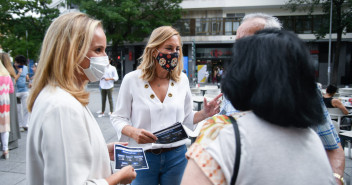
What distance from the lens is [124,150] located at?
1575 mm

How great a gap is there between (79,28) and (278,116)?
101 cm

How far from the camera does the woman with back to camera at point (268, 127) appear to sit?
0.80 metres

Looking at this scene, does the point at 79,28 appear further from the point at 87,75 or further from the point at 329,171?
the point at 329,171

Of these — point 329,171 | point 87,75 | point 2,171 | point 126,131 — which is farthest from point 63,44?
point 2,171

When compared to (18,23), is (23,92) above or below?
below

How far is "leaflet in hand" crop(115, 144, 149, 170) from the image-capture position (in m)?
1.52

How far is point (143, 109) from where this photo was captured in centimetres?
201

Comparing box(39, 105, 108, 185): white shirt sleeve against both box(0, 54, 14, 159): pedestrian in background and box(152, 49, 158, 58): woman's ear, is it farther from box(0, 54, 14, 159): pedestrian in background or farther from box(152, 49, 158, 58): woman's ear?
box(0, 54, 14, 159): pedestrian in background

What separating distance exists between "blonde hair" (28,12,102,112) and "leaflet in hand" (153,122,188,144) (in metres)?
0.74

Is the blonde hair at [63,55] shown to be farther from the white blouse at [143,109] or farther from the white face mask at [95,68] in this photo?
the white blouse at [143,109]

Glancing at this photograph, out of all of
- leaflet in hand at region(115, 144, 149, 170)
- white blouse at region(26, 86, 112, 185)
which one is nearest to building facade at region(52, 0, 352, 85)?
leaflet in hand at region(115, 144, 149, 170)

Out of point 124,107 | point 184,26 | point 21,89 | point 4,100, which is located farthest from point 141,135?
point 184,26

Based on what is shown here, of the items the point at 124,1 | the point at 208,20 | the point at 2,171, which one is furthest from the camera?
the point at 208,20

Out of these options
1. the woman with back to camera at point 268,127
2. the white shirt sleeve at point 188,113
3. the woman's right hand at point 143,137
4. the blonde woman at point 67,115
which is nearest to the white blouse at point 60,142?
the blonde woman at point 67,115
